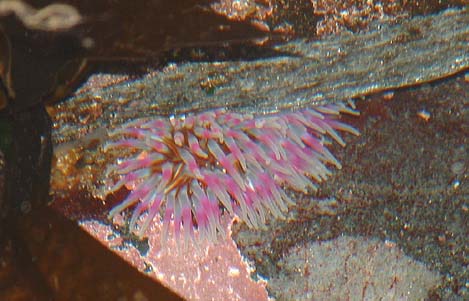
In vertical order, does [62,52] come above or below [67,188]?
above

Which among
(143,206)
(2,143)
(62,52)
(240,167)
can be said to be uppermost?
(62,52)

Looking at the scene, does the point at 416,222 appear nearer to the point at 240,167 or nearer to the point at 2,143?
the point at 240,167

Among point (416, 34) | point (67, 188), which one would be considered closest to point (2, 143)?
point (67, 188)

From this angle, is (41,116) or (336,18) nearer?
(336,18)

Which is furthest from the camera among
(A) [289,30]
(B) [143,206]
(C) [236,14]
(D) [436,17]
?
(B) [143,206]

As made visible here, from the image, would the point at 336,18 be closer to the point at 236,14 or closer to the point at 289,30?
the point at 289,30

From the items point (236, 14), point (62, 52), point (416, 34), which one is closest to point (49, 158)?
point (62, 52)

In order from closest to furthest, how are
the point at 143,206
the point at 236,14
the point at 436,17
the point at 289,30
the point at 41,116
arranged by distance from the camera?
the point at 236,14, the point at 289,30, the point at 436,17, the point at 41,116, the point at 143,206
